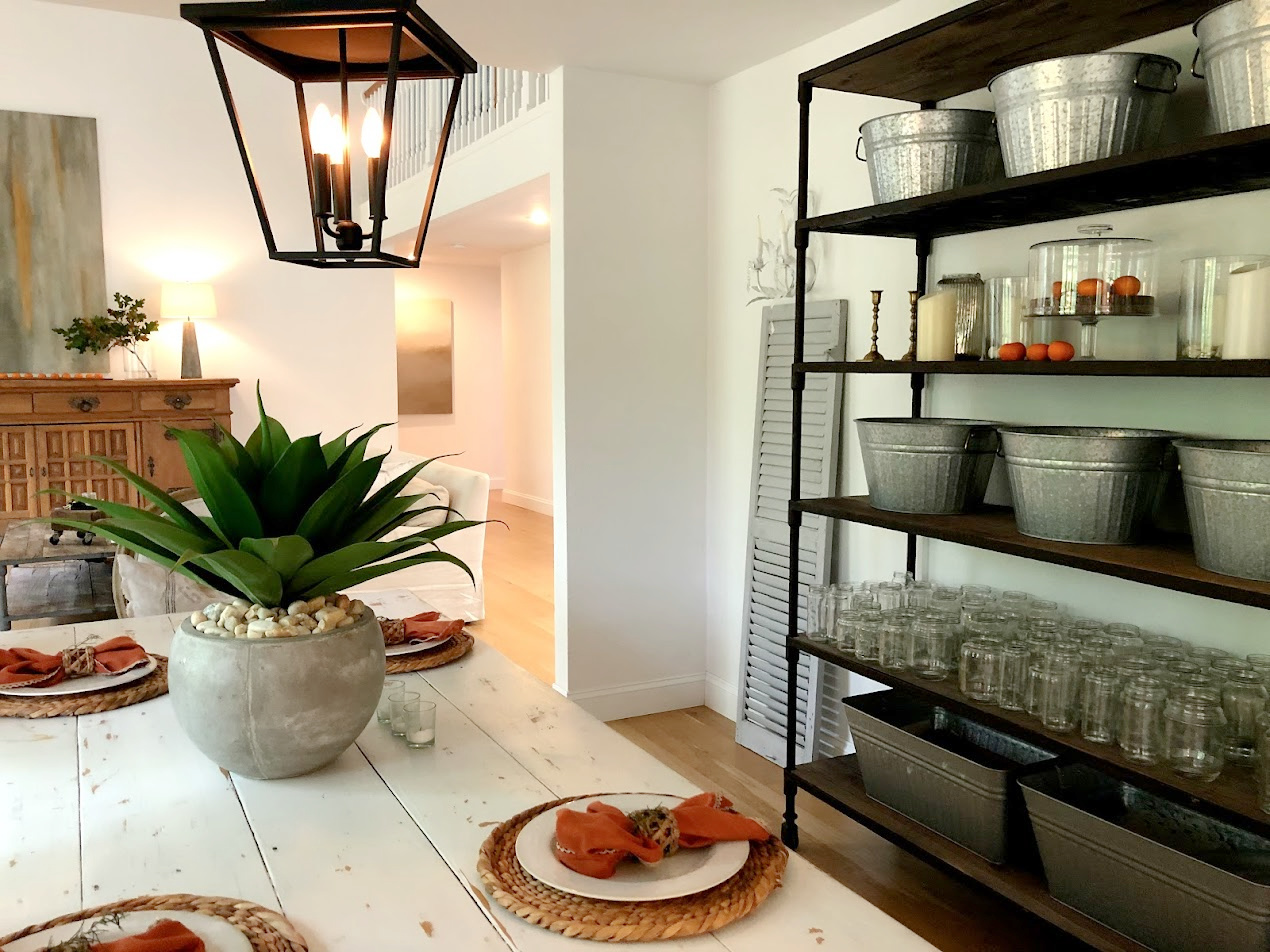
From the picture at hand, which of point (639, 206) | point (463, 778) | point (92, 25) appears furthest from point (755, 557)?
point (92, 25)

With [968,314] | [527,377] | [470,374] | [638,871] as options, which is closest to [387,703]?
[638,871]

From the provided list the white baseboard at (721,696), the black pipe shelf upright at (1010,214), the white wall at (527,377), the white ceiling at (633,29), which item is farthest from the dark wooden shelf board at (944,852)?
the white wall at (527,377)

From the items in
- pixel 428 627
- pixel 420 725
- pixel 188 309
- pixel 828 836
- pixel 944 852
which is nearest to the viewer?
pixel 420 725

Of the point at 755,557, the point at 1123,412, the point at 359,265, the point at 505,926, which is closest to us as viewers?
the point at 505,926

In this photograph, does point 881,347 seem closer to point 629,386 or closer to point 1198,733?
point 629,386

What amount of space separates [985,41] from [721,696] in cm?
248

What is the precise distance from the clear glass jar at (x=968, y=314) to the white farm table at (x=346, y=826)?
135 cm

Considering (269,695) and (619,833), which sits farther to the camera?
(269,695)

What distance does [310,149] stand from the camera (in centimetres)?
125

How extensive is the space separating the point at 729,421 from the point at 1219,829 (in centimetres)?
217

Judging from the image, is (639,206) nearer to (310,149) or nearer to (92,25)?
(310,149)

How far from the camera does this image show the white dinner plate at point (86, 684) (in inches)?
69.3

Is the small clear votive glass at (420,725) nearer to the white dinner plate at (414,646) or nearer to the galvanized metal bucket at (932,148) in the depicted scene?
the white dinner plate at (414,646)

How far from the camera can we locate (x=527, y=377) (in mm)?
9180
